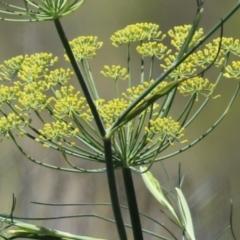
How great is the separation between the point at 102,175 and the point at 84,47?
426 mm

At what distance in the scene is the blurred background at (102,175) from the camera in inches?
37.1

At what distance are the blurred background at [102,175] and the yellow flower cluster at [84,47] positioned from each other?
31 centimetres

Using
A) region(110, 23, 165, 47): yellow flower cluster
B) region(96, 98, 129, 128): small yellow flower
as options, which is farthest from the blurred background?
region(96, 98, 129, 128): small yellow flower

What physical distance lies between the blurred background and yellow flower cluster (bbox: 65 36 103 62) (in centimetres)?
31

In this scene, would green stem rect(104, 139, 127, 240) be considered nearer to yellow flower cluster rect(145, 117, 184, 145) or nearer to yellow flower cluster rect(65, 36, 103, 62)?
yellow flower cluster rect(145, 117, 184, 145)

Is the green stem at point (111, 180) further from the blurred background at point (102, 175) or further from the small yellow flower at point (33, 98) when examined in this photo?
the blurred background at point (102, 175)

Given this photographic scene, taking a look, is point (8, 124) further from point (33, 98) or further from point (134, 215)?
point (134, 215)

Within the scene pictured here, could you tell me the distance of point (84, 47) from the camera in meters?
0.63

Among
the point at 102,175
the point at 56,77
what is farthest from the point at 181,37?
the point at 102,175

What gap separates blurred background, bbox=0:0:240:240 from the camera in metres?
0.94

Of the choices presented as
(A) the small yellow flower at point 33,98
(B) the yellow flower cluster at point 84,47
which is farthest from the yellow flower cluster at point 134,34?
(A) the small yellow flower at point 33,98

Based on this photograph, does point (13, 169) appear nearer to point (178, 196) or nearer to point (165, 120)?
point (178, 196)

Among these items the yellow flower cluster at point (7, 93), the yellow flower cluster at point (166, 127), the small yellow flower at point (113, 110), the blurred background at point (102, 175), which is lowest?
the blurred background at point (102, 175)

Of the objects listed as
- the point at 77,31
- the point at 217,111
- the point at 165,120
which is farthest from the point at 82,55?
the point at 217,111
